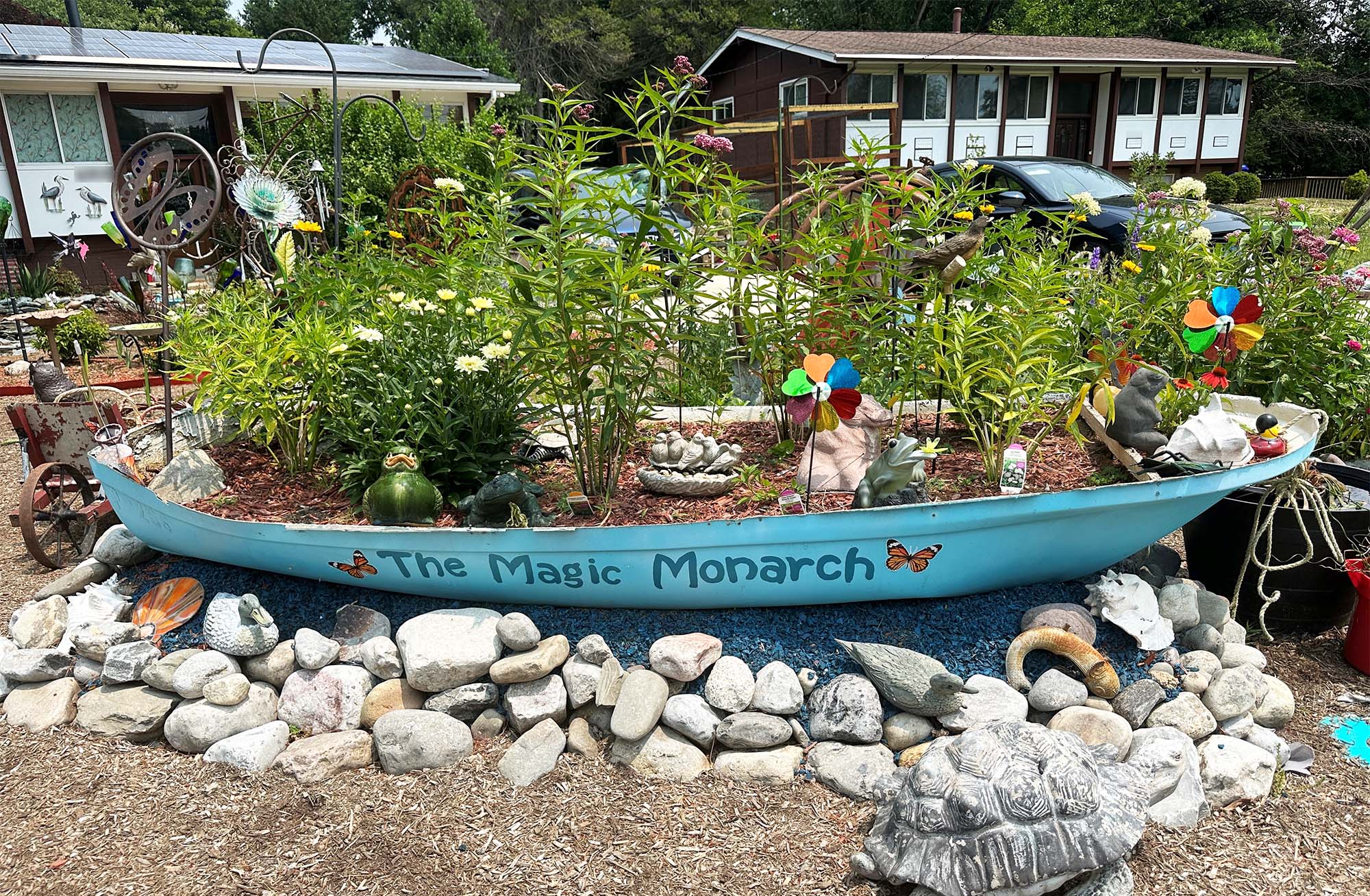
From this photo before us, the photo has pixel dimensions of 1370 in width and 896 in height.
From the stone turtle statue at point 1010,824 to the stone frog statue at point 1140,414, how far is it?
45.4 inches

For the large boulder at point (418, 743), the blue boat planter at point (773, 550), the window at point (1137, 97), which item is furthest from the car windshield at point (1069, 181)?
the window at point (1137, 97)

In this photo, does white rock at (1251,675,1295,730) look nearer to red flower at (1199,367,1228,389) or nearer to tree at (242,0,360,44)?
red flower at (1199,367,1228,389)

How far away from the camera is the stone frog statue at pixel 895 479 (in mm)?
2641

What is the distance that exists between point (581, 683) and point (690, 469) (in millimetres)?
783

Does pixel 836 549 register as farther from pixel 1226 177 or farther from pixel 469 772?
pixel 1226 177

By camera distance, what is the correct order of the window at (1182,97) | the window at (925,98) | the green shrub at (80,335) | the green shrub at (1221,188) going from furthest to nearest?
the window at (1182,97), the green shrub at (1221,188), the window at (925,98), the green shrub at (80,335)

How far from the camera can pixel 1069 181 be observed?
9258 mm

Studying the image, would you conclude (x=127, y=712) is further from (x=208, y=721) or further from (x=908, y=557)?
(x=908, y=557)

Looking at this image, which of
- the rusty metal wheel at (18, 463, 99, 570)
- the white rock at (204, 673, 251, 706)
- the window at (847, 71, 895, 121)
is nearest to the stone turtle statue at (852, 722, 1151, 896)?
the white rock at (204, 673, 251, 706)

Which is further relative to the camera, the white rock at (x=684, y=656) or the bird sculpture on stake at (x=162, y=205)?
the bird sculpture on stake at (x=162, y=205)

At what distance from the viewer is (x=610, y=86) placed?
2700 centimetres

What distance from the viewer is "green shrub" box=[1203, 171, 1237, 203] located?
18156 mm

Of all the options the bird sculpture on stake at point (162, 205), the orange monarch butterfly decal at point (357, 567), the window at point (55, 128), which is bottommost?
the orange monarch butterfly decal at point (357, 567)

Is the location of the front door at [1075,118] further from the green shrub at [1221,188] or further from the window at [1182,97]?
the green shrub at [1221,188]
